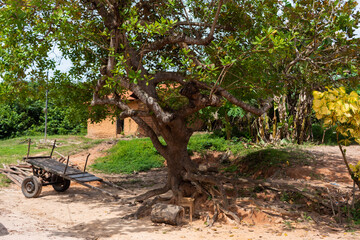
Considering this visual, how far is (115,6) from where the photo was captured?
7.59 metres

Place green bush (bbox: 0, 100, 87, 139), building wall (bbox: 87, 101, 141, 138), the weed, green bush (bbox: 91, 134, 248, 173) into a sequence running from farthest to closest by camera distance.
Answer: green bush (bbox: 0, 100, 87, 139)
building wall (bbox: 87, 101, 141, 138)
green bush (bbox: 91, 134, 248, 173)
the weed

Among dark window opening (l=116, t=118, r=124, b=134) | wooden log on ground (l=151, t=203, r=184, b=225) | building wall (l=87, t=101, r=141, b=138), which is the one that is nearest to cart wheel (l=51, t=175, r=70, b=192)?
wooden log on ground (l=151, t=203, r=184, b=225)

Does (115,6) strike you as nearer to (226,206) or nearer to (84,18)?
(84,18)

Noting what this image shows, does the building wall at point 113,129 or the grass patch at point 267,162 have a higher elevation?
the building wall at point 113,129

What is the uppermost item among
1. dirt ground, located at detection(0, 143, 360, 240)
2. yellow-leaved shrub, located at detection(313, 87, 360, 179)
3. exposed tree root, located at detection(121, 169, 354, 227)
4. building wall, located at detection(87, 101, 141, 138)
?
yellow-leaved shrub, located at detection(313, 87, 360, 179)

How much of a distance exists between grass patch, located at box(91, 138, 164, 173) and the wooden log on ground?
6856 mm

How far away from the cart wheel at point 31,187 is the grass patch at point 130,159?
442cm

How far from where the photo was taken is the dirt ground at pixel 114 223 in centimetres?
593

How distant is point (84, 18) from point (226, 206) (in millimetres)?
6006

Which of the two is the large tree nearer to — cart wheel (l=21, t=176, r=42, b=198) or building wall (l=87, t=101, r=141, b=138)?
cart wheel (l=21, t=176, r=42, b=198)

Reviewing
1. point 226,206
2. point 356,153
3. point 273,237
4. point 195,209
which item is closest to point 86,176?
point 195,209

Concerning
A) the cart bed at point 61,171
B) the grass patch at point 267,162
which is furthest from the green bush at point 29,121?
the grass patch at point 267,162

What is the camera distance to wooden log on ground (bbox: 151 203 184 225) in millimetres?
6570

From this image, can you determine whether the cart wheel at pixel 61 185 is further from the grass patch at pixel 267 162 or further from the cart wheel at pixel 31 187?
the grass patch at pixel 267 162
